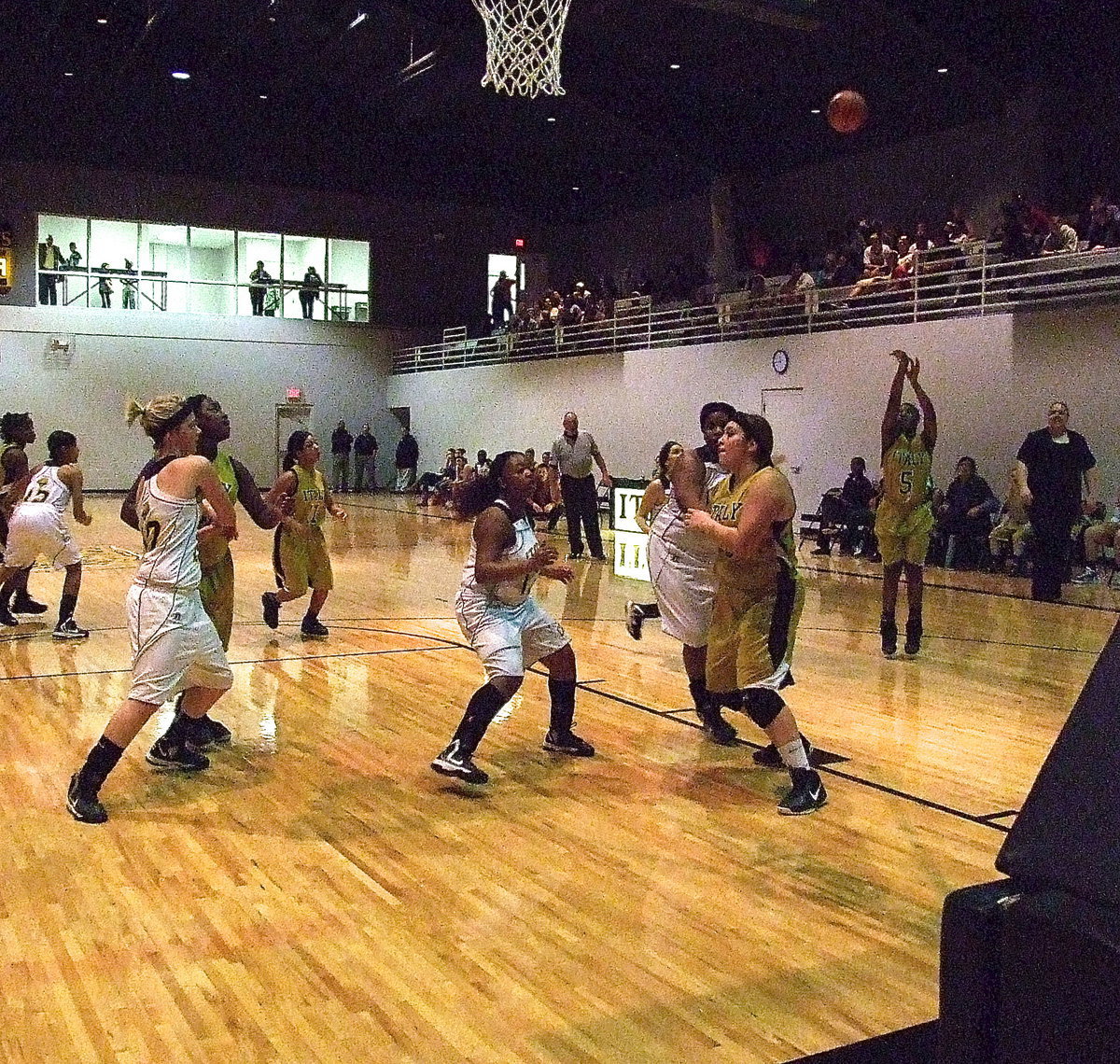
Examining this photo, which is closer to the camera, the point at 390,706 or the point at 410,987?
the point at 410,987

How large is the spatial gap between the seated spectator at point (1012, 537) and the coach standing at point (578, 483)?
456 centimetres

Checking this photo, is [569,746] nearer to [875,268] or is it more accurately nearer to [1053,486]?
[1053,486]

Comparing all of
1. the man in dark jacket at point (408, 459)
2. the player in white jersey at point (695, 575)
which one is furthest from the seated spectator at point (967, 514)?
the man in dark jacket at point (408, 459)

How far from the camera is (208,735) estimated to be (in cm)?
591

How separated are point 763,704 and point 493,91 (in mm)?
19278

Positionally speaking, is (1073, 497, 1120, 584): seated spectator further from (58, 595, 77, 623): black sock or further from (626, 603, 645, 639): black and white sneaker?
(58, 595, 77, 623): black sock

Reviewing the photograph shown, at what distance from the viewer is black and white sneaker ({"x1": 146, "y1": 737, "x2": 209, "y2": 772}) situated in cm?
550

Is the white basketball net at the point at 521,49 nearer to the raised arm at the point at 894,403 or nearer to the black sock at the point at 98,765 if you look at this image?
the raised arm at the point at 894,403

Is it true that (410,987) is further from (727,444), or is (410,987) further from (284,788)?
(727,444)

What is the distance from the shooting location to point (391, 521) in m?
20.6

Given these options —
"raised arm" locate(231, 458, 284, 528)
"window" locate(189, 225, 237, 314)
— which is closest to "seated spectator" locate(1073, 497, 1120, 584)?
"raised arm" locate(231, 458, 284, 528)

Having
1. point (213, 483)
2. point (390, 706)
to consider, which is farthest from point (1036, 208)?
point (213, 483)

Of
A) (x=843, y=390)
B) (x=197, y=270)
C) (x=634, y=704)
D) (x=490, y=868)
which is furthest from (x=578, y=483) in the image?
(x=197, y=270)

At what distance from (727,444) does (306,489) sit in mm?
4594
